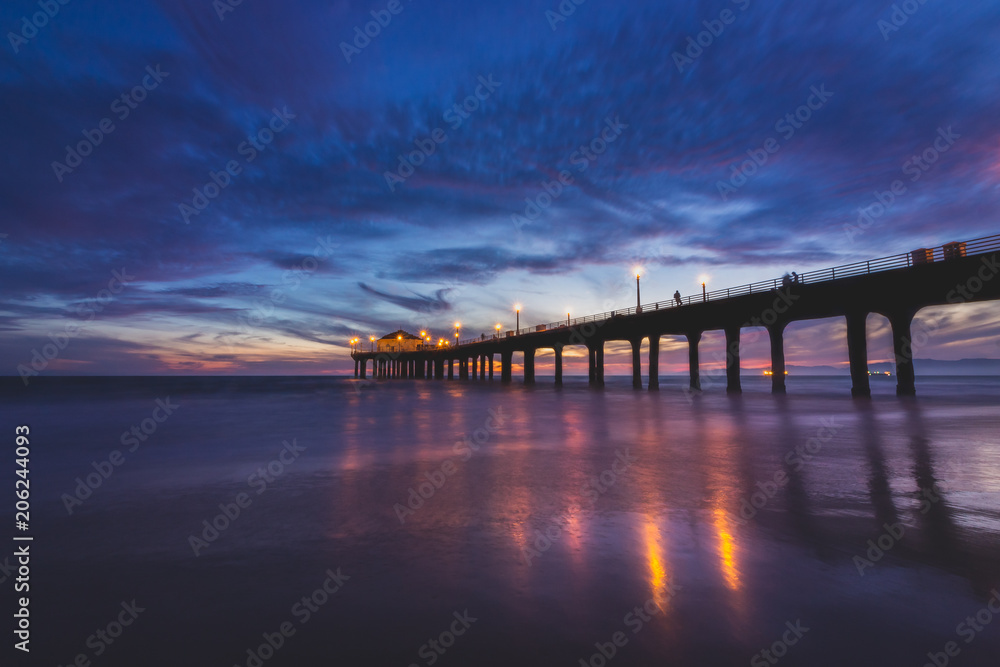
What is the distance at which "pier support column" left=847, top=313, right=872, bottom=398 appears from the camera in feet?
109

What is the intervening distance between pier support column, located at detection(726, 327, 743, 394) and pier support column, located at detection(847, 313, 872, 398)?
31.2ft

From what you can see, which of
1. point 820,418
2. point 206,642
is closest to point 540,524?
point 206,642

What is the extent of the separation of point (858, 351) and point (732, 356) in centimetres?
1075

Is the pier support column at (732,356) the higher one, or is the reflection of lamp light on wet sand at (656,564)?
the pier support column at (732,356)

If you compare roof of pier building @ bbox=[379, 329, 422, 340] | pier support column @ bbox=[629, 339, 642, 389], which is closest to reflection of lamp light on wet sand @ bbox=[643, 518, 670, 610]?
pier support column @ bbox=[629, 339, 642, 389]

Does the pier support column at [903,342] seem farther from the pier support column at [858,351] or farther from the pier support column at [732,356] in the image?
the pier support column at [732,356]

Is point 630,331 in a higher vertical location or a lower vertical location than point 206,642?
higher

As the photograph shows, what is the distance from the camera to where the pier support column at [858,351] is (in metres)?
33.4

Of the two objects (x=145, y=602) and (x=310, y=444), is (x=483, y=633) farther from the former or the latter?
(x=310, y=444)

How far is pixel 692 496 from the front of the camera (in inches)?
317

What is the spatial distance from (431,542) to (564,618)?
2423mm

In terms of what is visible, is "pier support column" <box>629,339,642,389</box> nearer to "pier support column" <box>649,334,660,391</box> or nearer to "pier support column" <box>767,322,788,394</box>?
"pier support column" <box>649,334,660,391</box>

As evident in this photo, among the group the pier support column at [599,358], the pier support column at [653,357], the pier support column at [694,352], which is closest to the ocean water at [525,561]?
the pier support column at [694,352]

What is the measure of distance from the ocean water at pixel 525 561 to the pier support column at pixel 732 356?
32.5 meters
